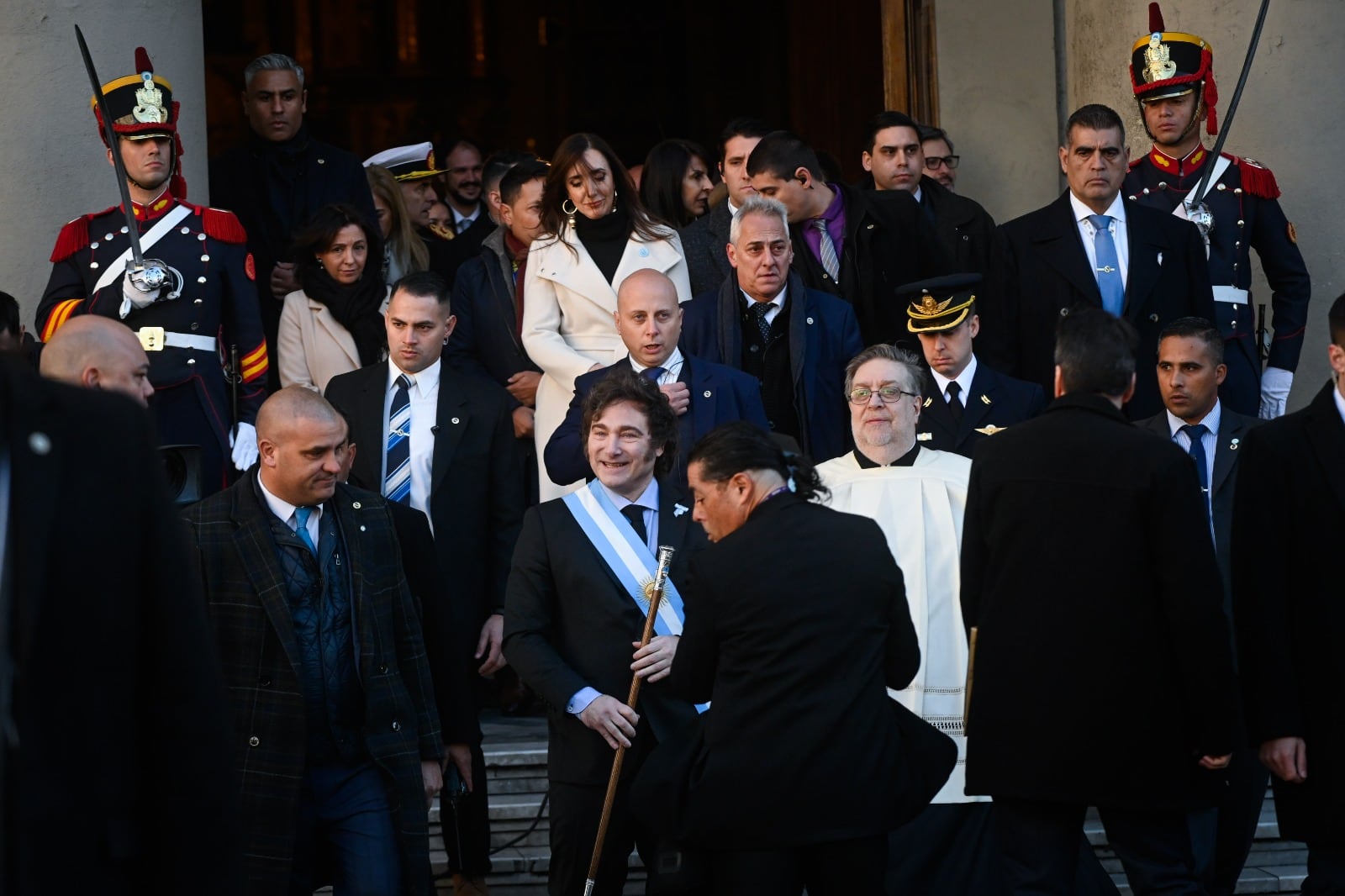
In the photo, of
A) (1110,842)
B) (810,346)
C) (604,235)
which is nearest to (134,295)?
(604,235)

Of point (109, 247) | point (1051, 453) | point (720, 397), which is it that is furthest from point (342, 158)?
point (1051, 453)

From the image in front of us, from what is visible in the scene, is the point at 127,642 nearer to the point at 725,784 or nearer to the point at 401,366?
the point at 725,784

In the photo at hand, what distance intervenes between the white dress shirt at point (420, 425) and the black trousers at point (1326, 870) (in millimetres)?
2900

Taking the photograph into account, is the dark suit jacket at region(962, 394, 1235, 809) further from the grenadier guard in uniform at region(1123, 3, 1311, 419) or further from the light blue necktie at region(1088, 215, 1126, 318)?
the grenadier guard in uniform at region(1123, 3, 1311, 419)

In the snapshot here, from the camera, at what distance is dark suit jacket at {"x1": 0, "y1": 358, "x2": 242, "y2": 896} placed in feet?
7.21

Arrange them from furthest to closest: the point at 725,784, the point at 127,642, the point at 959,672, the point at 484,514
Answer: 1. the point at 484,514
2. the point at 959,672
3. the point at 725,784
4. the point at 127,642

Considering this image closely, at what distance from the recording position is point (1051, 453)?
4.45 meters

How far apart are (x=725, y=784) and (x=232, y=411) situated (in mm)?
3091

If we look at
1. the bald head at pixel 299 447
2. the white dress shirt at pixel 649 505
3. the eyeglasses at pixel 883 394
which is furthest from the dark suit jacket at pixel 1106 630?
the bald head at pixel 299 447

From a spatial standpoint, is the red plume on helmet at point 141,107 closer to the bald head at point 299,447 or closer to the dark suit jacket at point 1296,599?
the bald head at point 299,447

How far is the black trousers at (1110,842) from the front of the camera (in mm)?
4383

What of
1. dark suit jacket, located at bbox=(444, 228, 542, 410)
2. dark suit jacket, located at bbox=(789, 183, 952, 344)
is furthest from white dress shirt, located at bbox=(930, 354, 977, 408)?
dark suit jacket, located at bbox=(444, 228, 542, 410)

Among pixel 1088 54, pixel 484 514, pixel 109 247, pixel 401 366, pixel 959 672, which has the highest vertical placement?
pixel 1088 54

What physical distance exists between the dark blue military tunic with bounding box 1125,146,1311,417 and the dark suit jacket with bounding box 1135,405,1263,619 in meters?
1.15
